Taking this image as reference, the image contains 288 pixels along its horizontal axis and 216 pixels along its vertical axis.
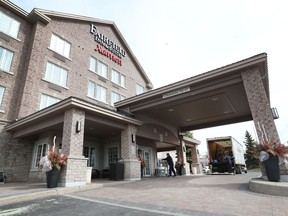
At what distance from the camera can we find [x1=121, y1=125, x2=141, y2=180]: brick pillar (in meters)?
11.3

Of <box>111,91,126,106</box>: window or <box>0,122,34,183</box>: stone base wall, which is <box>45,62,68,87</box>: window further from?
<box>111,91,126,106</box>: window

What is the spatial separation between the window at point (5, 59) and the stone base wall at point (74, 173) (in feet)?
30.3

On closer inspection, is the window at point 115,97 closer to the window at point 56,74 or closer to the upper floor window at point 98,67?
the upper floor window at point 98,67

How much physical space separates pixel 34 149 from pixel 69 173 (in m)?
6.70

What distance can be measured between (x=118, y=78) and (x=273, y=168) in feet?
59.7

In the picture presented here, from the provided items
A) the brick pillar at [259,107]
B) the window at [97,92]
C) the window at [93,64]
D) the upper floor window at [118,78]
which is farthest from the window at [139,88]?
the brick pillar at [259,107]

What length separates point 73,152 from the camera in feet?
28.1

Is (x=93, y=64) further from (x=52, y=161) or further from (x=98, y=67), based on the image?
(x=52, y=161)

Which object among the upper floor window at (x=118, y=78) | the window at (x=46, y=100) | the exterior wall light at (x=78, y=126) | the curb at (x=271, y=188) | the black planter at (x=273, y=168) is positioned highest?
the upper floor window at (x=118, y=78)

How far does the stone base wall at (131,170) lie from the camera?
11.2m

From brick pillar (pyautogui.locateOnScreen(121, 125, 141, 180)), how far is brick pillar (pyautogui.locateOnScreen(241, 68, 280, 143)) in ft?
23.4

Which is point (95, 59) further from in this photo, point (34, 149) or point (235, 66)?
point (235, 66)

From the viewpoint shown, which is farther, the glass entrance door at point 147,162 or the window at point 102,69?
the window at point 102,69

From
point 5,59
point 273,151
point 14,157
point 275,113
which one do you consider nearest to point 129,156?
point 14,157
